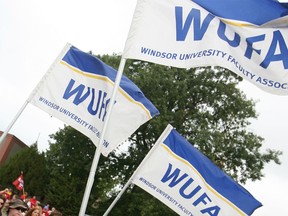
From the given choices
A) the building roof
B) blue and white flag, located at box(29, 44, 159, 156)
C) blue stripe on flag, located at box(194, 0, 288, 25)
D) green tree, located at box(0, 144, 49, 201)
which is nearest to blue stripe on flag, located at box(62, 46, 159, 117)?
blue and white flag, located at box(29, 44, 159, 156)

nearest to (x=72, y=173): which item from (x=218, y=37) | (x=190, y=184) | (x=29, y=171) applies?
(x=29, y=171)

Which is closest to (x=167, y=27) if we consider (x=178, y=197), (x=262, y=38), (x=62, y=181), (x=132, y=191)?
(x=262, y=38)

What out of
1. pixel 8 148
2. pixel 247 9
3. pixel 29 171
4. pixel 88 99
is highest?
pixel 247 9

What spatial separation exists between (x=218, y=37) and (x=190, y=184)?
112 inches

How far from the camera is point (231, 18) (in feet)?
21.6

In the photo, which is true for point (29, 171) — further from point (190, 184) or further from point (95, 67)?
point (95, 67)

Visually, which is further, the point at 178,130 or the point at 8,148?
the point at 8,148

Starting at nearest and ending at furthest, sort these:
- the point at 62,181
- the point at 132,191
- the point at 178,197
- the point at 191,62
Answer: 1. the point at 191,62
2. the point at 178,197
3. the point at 132,191
4. the point at 62,181

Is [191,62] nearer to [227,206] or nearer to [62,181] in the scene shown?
[227,206]

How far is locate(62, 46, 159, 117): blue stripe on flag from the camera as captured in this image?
732cm

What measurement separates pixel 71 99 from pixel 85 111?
11.7 inches

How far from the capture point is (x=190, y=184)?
8141 mm

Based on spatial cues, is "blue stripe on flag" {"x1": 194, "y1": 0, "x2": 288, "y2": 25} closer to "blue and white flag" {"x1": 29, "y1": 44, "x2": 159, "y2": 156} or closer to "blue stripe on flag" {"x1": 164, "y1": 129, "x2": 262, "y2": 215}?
"blue and white flag" {"x1": 29, "y1": 44, "x2": 159, "y2": 156}

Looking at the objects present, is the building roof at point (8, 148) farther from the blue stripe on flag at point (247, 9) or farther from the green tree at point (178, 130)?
the blue stripe on flag at point (247, 9)
